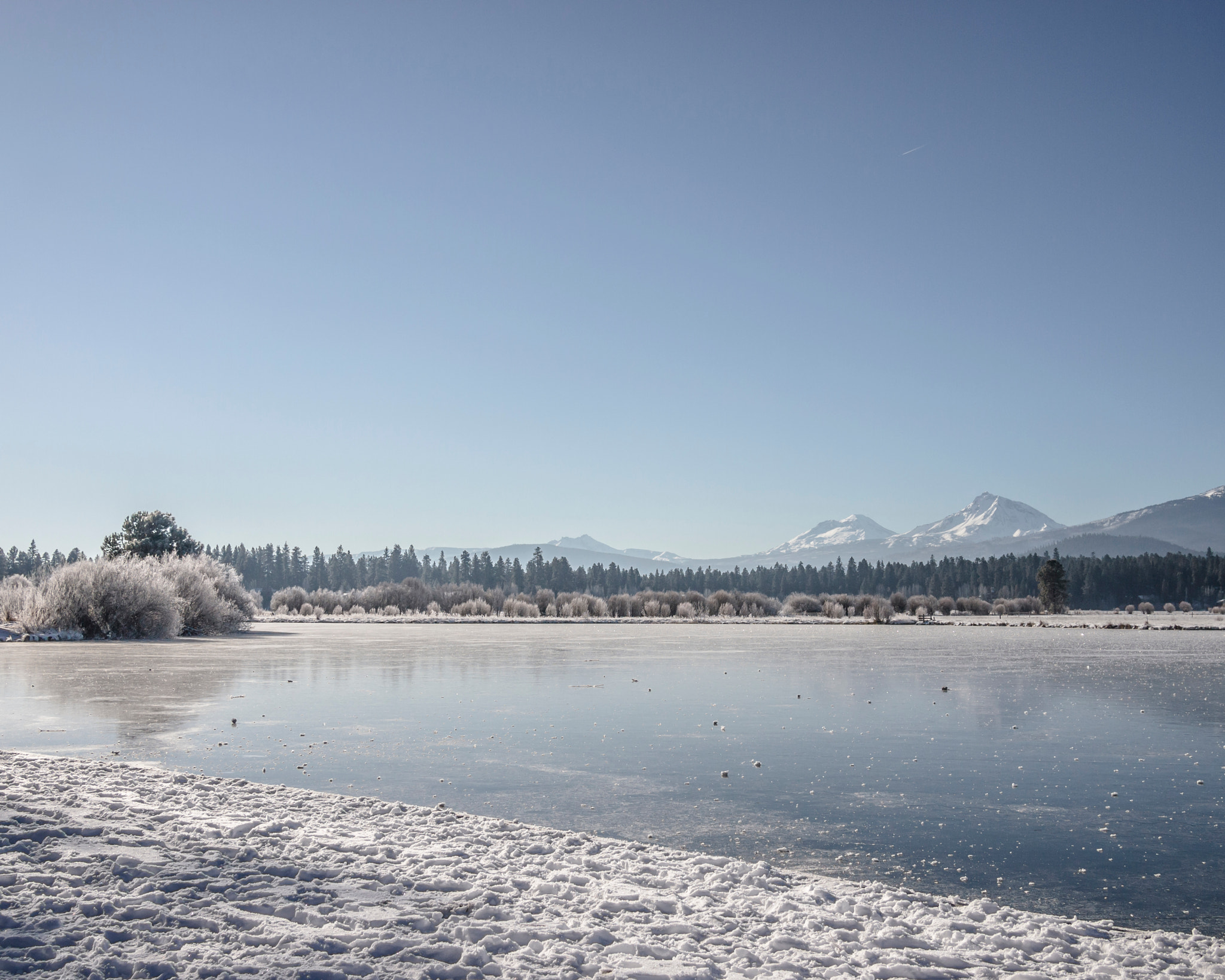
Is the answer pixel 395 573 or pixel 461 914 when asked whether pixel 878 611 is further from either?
pixel 395 573

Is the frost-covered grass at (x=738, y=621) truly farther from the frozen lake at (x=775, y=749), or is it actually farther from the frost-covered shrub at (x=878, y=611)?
the frozen lake at (x=775, y=749)

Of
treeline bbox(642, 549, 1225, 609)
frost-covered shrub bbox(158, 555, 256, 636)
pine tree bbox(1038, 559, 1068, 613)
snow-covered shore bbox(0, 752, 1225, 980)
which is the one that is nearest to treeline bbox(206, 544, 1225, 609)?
treeline bbox(642, 549, 1225, 609)

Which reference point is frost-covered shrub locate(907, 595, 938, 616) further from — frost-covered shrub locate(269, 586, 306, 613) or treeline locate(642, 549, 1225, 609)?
frost-covered shrub locate(269, 586, 306, 613)

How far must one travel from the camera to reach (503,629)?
42.7 meters

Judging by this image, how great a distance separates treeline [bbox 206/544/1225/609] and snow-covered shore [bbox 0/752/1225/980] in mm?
126695

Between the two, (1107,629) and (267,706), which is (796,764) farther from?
(1107,629)

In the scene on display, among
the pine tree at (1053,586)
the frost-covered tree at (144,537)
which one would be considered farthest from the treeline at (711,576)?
the frost-covered tree at (144,537)

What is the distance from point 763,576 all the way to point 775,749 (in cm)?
16709

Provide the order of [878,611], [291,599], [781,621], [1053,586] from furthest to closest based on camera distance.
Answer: [1053,586] → [291,599] → [878,611] → [781,621]

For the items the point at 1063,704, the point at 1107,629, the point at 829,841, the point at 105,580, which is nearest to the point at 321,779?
the point at 829,841

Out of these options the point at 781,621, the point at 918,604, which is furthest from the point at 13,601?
the point at 918,604

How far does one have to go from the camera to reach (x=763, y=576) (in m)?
173

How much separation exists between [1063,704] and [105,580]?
33.9 m

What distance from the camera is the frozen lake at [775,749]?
561 centimetres
